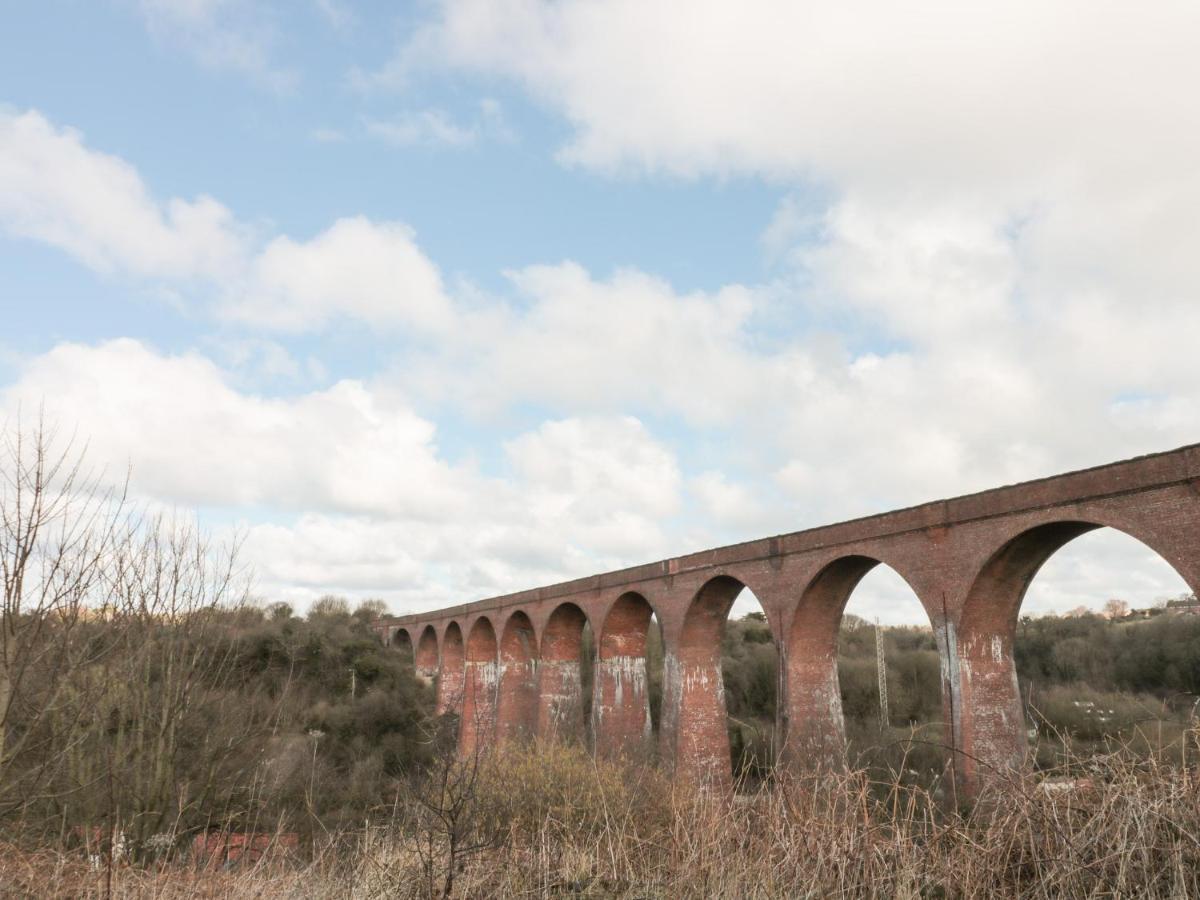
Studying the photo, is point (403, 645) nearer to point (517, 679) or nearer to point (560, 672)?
point (517, 679)

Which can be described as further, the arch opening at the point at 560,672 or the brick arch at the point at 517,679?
the brick arch at the point at 517,679

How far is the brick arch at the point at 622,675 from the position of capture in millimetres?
19500

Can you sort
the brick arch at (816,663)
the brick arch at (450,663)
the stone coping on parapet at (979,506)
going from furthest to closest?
the brick arch at (450,663), the brick arch at (816,663), the stone coping on parapet at (979,506)

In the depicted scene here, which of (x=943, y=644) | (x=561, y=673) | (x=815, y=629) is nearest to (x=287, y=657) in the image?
(x=561, y=673)

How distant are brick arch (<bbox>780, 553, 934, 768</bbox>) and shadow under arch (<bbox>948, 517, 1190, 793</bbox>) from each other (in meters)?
2.67

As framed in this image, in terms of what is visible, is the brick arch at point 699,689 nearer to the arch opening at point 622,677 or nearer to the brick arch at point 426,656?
the arch opening at point 622,677

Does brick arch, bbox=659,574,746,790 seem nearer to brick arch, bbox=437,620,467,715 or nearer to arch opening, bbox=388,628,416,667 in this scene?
brick arch, bbox=437,620,467,715

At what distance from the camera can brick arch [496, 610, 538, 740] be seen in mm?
26484

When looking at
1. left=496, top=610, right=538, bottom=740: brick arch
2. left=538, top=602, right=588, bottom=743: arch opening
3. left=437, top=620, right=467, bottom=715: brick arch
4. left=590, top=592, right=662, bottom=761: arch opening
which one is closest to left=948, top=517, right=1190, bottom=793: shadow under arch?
left=590, top=592, right=662, bottom=761: arch opening

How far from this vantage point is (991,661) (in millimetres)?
11023

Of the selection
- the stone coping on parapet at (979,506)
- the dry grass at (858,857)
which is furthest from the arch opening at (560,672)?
the dry grass at (858,857)

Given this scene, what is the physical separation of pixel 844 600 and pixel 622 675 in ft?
25.8

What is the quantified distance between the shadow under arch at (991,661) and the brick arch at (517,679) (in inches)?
669

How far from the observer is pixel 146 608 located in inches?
420
